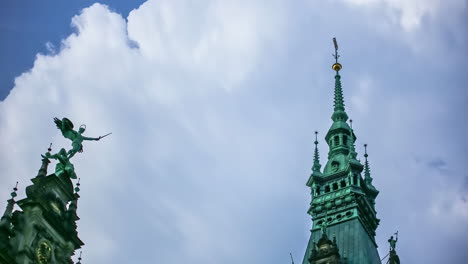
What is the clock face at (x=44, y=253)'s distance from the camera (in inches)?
1534

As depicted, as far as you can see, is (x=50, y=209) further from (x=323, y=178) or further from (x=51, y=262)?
(x=323, y=178)

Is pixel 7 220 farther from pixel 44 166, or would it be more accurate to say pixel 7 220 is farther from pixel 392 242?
pixel 392 242

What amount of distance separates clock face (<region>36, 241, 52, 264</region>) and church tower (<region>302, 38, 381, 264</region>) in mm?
25582

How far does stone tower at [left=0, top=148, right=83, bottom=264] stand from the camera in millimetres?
37844

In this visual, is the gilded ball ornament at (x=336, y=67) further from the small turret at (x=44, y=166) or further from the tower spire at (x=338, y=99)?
the small turret at (x=44, y=166)

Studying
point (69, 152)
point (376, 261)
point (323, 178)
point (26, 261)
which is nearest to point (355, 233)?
point (376, 261)

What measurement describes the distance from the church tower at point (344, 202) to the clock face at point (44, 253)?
2558 centimetres

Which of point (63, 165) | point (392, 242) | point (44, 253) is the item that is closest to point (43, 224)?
point (44, 253)

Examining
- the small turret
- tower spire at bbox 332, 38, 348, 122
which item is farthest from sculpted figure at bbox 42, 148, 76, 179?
tower spire at bbox 332, 38, 348, 122

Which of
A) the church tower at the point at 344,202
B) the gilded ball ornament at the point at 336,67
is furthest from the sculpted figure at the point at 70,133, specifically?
the gilded ball ornament at the point at 336,67

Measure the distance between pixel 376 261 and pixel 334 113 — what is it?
1837cm

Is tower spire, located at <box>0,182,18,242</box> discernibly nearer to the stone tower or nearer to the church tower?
the stone tower

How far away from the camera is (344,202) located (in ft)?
224

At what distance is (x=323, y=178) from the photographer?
71.1 meters
